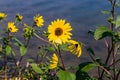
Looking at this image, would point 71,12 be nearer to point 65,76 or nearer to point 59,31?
point 59,31

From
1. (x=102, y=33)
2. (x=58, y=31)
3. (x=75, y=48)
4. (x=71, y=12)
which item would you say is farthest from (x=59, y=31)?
(x=71, y=12)

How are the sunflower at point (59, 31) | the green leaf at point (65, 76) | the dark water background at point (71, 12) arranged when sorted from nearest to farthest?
1. the green leaf at point (65, 76)
2. the sunflower at point (59, 31)
3. the dark water background at point (71, 12)

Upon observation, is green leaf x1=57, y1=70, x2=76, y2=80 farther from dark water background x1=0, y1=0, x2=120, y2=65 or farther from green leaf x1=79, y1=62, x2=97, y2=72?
dark water background x1=0, y1=0, x2=120, y2=65

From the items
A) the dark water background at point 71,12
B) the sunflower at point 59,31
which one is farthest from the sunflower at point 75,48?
the dark water background at point 71,12

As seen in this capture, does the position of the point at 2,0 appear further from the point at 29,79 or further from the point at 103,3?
the point at 29,79

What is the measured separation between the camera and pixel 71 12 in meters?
8.09

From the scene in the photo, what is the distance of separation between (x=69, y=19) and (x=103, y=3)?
3.71ft

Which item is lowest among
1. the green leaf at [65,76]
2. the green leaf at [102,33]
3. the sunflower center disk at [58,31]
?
the green leaf at [65,76]

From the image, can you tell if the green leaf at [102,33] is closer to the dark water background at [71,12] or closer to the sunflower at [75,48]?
the sunflower at [75,48]

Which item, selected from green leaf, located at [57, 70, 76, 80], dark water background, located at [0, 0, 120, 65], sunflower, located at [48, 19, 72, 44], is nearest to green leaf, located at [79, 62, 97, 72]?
green leaf, located at [57, 70, 76, 80]

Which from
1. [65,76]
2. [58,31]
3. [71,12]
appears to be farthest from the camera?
[71,12]

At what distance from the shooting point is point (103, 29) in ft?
7.89

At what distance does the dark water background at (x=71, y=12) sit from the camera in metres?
6.67

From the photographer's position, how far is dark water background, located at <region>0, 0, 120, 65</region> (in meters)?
6.67
